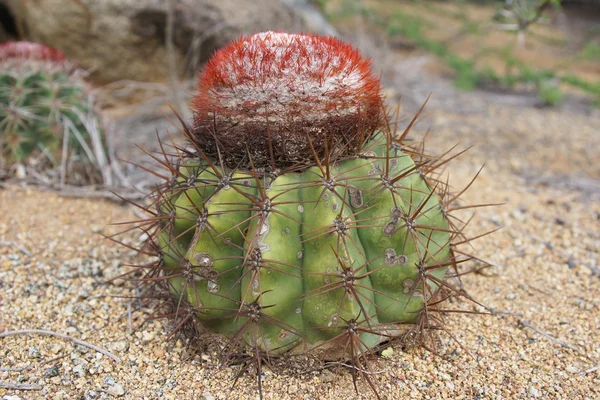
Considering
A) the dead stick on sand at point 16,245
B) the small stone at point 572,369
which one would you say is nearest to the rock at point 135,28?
the dead stick on sand at point 16,245

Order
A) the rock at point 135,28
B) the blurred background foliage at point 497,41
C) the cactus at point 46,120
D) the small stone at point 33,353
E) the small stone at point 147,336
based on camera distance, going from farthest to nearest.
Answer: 1. the blurred background foliage at point 497,41
2. the rock at point 135,28
3. the cactus at point 46,120
4. the small stone at point 147,336
5. the small stone at point 33,353

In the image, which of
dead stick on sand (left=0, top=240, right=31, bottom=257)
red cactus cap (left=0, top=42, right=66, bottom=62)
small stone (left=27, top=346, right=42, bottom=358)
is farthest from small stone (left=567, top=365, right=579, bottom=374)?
Answer: red cactus cap (left=0, top=42, right=66, bottom=62)

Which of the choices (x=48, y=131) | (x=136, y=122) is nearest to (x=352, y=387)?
(x=48, y=131)

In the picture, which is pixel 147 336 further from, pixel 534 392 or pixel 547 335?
pixel 547 335

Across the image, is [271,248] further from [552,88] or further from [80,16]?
[552,88]

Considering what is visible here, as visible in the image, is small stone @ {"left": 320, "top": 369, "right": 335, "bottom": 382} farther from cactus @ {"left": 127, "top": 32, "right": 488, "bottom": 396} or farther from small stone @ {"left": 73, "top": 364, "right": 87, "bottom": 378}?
small stone @ {"left": 73, "top": 364, "right": 87, "bottom": 378}

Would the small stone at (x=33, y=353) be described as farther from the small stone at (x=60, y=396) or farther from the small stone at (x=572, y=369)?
the small stone at (x=572, y=369)
